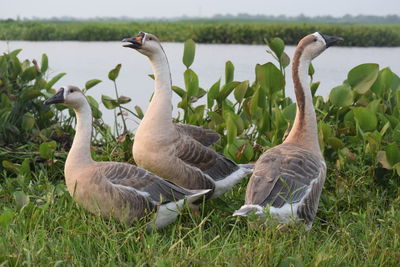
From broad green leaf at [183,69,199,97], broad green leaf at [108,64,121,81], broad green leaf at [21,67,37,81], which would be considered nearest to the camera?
broad green leaf at [183,69,199,97]

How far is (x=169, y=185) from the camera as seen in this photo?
488 cm

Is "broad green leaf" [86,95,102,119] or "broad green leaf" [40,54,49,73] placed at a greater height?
"broad green leaf" [40,54,49,73]

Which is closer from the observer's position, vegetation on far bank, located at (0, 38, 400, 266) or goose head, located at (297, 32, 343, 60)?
vegetation on far bank, located at (0, 38, 400, 266)

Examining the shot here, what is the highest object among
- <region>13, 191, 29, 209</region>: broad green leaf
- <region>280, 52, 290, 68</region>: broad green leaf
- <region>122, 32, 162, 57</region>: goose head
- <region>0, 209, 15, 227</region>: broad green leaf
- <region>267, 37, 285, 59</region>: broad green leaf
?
<region>122, 32, 162, 57</region>: goose head

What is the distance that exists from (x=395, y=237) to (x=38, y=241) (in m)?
2.29

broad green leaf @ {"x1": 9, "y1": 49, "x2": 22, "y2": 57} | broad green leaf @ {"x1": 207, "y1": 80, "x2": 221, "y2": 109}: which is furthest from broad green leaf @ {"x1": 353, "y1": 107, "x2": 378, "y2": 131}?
broad green leaf @ {"x1": 9, "y1": 49, "x2": 22, "y2": 57}

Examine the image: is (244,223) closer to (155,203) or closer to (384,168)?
(155,203)

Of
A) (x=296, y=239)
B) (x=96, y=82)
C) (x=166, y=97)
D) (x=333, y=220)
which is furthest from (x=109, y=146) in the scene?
(x=296, y=239)

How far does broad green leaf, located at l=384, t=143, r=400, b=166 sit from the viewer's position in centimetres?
556

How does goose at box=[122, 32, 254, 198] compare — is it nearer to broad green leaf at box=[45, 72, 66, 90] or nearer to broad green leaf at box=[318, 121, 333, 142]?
broad green leaf at box=[318, 121, 333, 142]

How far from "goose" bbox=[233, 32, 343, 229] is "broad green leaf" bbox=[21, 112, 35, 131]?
2.84 meters

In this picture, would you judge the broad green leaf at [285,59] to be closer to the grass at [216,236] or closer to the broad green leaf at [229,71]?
the broad green leaf at [229,71]

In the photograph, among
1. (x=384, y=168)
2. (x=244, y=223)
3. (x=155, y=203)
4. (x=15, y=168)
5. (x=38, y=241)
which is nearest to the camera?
(x=38, y=241)

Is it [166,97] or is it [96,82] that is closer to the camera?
[166,97]
